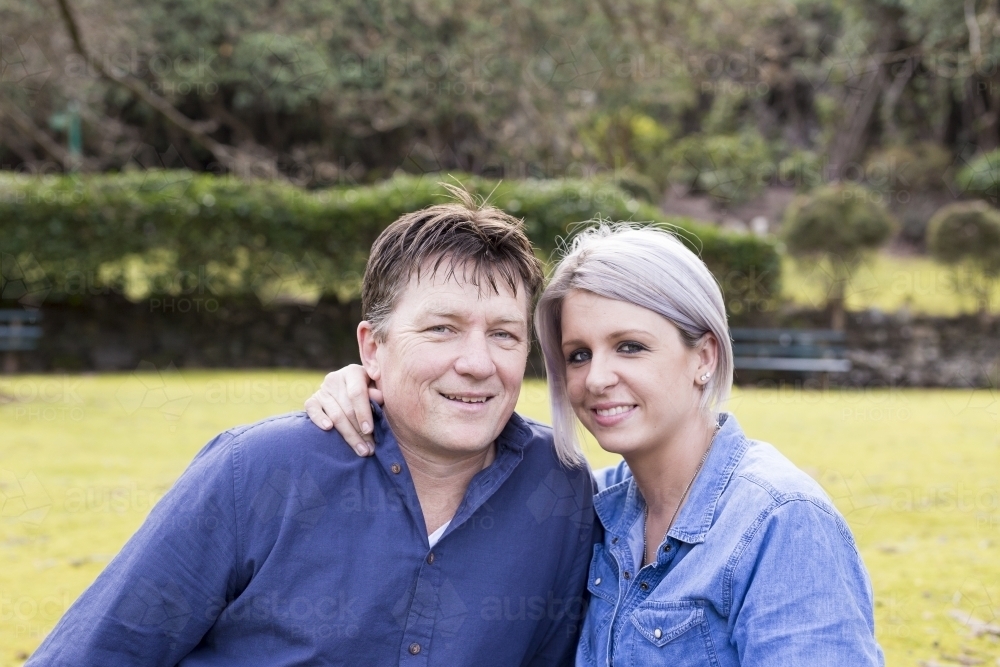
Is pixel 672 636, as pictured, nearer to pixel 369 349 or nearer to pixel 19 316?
pixel 369 349

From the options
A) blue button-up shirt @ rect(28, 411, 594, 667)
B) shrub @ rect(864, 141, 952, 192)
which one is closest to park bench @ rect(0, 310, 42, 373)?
blue button-up shirt @ rect(28, 411, 594, 667)

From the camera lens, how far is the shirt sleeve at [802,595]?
70.5 inches

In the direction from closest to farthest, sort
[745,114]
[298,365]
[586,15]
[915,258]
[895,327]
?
1. [298,365]
2. [895,327]
3. [586,15]
4. [915,258]
5. [745,114]

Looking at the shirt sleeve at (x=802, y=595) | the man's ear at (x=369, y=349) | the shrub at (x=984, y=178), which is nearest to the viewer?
the shirt sleeve at (x=802, y=595)

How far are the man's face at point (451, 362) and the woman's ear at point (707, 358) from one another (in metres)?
0.45

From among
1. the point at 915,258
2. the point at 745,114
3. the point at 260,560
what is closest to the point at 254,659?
the point at 260,560

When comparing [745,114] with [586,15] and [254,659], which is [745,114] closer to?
[586,15]

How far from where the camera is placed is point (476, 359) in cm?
225

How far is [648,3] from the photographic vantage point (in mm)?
14734

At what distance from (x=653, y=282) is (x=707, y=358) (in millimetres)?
266

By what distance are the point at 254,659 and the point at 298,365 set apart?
11126mm

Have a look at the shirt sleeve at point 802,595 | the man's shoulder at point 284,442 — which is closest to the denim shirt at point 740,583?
the shirt sleeve at point 802,595

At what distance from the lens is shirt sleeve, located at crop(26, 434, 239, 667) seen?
2.08 m

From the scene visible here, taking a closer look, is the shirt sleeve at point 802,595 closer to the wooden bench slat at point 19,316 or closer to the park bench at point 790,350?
the park bench at point 790,350
